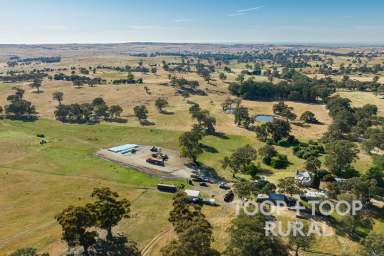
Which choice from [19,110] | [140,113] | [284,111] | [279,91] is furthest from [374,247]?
[279,91]

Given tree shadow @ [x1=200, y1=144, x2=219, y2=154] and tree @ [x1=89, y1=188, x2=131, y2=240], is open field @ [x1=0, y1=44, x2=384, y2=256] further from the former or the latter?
tree @ [x1=89, y1=188, x2=131, y2=240]

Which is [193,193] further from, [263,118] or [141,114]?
[263,118]

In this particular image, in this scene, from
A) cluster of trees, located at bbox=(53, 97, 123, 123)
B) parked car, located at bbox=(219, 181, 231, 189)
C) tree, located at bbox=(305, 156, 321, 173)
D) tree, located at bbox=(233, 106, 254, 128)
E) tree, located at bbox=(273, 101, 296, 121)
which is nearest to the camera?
parked car, located at bbox=(219, 181, 231, 189)

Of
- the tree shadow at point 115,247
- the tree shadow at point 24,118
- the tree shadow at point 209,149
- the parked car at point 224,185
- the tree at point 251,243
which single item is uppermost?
the tree at point 251,243

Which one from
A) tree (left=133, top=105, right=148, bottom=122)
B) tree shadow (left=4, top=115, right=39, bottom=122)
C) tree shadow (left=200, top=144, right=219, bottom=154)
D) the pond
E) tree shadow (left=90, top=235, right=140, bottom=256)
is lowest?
the pond

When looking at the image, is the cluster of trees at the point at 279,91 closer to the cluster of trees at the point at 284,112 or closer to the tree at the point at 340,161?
the cluster of trees at the point at 284,112

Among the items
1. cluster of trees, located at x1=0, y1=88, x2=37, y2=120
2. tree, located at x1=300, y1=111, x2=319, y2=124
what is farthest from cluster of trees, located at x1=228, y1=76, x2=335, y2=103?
cluster of trees, located at x1=0, y1=88, x2=37, y2=120

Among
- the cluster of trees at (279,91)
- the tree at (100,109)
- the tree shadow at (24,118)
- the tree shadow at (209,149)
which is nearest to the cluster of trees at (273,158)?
the tree shadow at (209,149)
